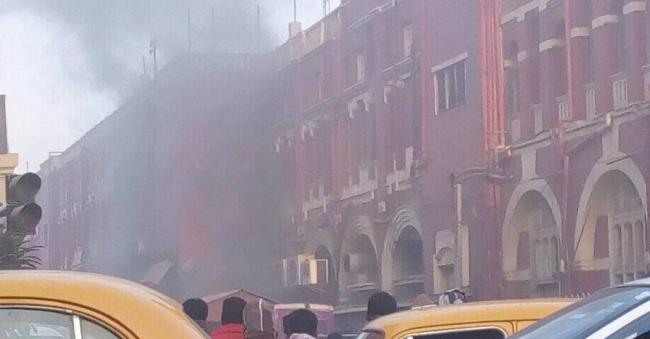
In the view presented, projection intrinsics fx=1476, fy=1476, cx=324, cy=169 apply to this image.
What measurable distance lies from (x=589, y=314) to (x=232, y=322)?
176 inches

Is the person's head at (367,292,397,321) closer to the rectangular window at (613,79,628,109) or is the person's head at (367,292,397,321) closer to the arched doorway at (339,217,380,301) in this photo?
the rectangular window at (613,79,628,109)

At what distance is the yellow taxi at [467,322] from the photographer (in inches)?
223

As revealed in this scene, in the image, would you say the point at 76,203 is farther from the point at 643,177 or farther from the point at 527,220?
the point at 643,177

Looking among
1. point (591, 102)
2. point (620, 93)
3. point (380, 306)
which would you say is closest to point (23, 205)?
point (380, 306)

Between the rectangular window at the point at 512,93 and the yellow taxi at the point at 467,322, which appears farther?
the rectangular window at the point at 512,93

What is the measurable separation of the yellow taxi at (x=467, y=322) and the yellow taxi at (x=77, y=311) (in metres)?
1.76

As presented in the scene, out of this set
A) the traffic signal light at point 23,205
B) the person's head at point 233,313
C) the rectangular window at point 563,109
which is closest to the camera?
the person's head at point 233,313

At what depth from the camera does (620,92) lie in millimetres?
19344

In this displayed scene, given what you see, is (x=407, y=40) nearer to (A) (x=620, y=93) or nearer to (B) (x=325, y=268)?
(B) (x=325, y=268)

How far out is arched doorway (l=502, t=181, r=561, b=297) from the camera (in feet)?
69.7

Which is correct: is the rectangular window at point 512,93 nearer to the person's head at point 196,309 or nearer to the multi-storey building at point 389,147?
the multi-storey building at point 389,147

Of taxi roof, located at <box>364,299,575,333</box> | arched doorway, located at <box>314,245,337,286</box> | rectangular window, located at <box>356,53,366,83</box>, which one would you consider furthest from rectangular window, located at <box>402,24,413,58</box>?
taxi roof, located at <box>364,299,575,333</box>

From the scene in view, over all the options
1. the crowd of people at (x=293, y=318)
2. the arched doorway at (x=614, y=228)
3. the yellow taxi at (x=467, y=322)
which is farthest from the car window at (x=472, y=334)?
the arched doorway at (x=614, y=228)

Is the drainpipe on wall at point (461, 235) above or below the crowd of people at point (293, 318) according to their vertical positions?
above
